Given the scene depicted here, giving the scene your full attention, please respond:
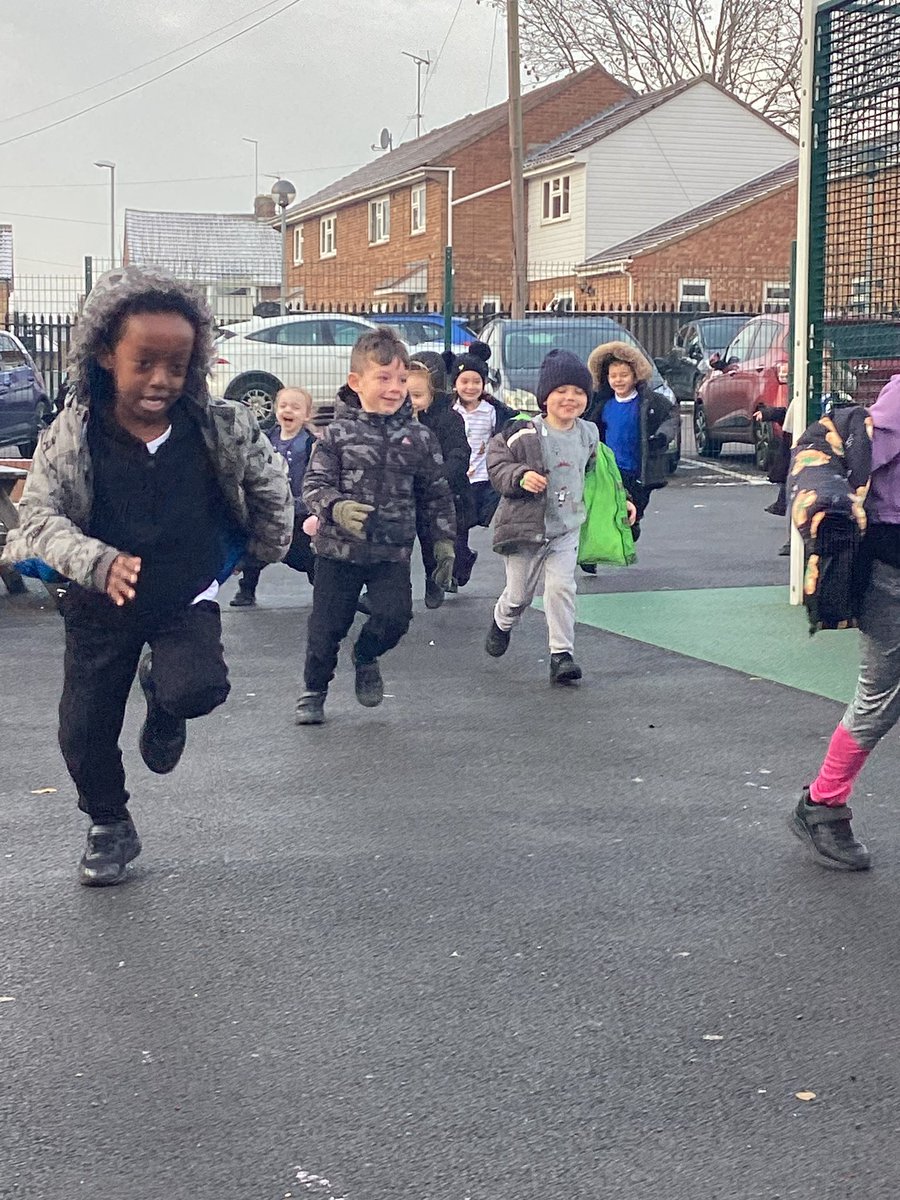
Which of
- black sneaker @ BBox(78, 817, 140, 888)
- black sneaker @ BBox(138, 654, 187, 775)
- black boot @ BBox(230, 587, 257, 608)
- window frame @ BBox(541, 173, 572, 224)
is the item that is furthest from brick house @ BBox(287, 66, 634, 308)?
black sneaker @ BBox(78, 817, 140, 888)

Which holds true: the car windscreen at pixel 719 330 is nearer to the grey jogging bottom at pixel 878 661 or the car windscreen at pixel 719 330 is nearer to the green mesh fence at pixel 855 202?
the green mesh fence at pixel 855 202

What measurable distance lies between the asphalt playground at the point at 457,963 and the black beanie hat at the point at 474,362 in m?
3.84

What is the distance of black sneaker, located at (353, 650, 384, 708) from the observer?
24.3ft

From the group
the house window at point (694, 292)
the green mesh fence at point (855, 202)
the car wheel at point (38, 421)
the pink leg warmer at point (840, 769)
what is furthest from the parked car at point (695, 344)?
the pink leg warmer at point (840, 769)

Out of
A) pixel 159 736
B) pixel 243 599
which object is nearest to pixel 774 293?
pixel 243 599

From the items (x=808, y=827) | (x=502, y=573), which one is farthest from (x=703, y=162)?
(x=808, y=827)

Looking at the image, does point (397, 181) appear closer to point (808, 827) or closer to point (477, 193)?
point (477, 193)

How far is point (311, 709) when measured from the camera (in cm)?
729

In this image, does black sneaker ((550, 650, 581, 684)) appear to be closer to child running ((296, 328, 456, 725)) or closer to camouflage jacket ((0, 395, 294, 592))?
child running ((296, 328, 456, 725))

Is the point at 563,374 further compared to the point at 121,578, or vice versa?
the point at 563,374

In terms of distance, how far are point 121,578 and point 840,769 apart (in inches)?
85.0

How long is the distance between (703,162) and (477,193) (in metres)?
6.57

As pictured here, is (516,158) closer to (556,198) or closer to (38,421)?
(38,421)

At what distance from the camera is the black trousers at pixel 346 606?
719cm
